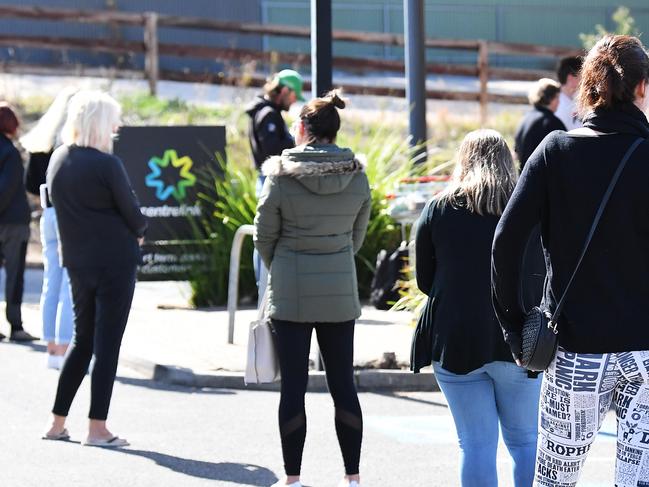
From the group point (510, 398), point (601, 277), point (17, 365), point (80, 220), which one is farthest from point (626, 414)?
point (17, 365)

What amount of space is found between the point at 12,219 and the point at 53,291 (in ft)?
5.44

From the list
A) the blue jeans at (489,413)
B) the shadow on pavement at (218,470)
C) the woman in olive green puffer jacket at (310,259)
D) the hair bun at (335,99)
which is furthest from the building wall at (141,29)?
the blue jeans at (489,413)

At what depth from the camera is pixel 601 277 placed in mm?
3936

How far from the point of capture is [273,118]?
1055 cm

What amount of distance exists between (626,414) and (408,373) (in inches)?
197

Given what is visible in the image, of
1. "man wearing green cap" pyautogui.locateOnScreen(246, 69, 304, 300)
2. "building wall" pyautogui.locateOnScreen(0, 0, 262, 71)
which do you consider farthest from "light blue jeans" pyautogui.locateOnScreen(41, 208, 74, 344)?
"building wall" pyautogui.locateOnScreen(0, 0, 262, 71)

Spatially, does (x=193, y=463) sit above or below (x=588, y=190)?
below

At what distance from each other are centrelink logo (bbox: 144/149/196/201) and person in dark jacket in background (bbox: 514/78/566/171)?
3.94 metres

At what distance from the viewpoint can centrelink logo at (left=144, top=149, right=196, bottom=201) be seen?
13109 millimetres

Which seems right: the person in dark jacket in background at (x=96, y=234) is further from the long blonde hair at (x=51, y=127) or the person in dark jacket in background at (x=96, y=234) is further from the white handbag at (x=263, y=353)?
the long blonde hair at (x=51, y=127)

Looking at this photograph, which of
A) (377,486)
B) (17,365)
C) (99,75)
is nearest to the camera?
(377,486)

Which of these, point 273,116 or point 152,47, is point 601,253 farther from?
point 152,47

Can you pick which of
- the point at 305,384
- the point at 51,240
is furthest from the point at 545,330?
the point at 51,240

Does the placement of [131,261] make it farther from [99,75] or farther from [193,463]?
[99,75]
